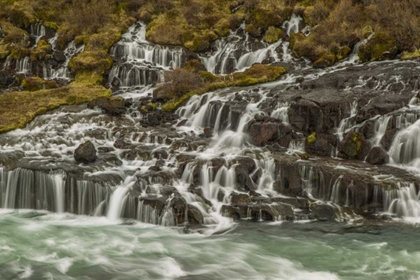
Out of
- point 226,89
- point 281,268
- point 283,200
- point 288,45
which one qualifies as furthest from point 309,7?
point 281,268

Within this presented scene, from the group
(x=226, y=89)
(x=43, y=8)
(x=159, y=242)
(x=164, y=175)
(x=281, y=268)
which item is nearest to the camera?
(x=281, y=268)

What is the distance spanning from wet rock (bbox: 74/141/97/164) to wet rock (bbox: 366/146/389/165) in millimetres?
10043

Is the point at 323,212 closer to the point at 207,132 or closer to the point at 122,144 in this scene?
the point at 207,132

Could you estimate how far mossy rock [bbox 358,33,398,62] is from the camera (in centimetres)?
2364

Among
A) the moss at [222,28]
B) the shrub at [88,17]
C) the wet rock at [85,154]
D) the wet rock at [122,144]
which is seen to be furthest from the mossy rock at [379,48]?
the shrub at [88,17]

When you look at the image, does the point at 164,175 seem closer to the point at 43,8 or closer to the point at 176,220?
the point at 176,220

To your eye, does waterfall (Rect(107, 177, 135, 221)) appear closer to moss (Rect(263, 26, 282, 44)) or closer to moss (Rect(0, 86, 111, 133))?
moss (Rect(0, 86, 111, 133))

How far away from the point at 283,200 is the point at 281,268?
13.2ft

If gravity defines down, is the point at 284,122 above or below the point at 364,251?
above

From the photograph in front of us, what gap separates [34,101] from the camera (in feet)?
77.3

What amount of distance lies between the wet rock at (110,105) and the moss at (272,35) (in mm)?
11772

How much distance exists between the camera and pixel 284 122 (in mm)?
18344

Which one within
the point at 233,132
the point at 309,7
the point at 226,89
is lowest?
the point at 233,132

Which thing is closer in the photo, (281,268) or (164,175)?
(281,268)
